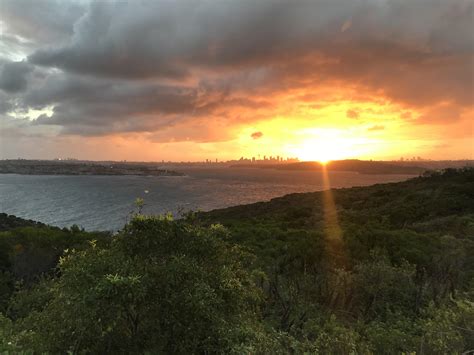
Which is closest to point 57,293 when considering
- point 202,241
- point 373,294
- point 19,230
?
point 202,241

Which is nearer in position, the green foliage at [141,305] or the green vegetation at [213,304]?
the green foliage at [141,305]

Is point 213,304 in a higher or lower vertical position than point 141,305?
lower

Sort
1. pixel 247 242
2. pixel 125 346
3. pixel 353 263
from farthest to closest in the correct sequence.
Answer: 1. pixel 247 242
2. pixel 353 263
3. pixel 125 346

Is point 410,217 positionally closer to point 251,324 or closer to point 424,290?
point 424,290

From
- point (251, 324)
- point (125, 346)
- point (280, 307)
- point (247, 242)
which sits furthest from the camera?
point (247, 242)

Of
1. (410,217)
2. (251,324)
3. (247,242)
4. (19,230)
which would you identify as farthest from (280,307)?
(410,217)

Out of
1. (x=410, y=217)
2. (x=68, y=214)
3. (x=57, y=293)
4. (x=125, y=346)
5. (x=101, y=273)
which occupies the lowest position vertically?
(x=68, y=214)

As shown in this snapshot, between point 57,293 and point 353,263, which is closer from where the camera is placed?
point 57,293

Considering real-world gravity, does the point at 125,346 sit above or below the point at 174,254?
below

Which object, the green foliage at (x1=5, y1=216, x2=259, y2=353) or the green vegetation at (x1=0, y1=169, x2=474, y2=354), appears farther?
the green vegetation at (x1=0, y1=169, x2=474, y2=354)

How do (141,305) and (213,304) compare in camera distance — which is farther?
(213,304)
